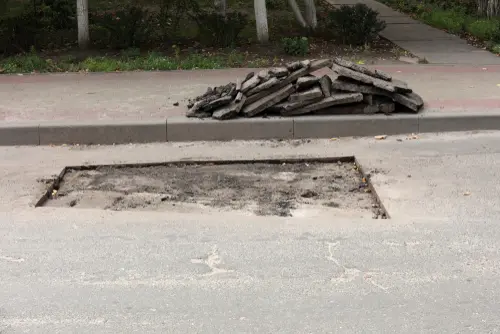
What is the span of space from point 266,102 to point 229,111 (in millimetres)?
499

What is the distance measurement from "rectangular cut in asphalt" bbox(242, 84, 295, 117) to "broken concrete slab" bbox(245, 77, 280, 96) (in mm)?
121

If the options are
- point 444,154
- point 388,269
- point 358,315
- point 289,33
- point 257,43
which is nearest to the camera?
point 358,315

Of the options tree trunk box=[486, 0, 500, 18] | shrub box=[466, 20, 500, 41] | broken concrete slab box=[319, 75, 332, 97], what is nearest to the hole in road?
broken concrete slab box=[319, 75, 332, 97]

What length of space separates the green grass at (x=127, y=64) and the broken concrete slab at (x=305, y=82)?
156 inches

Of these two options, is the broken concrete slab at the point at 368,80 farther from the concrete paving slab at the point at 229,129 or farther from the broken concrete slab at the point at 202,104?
the broken concrete slab at the point at 202,104

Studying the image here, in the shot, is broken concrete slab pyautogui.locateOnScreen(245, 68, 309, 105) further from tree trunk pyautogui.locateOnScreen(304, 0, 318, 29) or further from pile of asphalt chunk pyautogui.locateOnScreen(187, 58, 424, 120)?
tree trunk pyautogui.locateOnScreen(304, 0, 318, 29)

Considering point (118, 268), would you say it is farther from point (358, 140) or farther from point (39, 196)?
point (358, 140)

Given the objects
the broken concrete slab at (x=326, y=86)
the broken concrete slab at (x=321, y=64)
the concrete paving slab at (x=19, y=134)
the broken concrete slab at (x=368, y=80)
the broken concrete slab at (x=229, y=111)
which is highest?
the broken concrete slab at (x=321, y=64)

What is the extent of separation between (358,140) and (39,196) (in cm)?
395

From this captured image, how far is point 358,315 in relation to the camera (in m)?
4.00

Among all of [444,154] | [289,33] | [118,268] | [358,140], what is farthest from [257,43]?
[118,268]

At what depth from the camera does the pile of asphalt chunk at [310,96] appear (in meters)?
8.44

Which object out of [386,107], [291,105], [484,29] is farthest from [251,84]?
[484,29]

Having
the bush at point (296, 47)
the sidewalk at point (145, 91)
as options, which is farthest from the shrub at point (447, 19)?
the sidewalk at point (145, 91)
